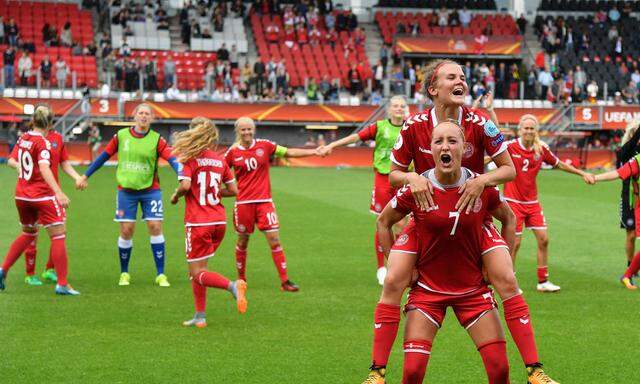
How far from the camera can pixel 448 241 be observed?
5.75m

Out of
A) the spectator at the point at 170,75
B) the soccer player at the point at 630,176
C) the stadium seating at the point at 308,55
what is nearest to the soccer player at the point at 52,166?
the soccer player at the point at 630,176

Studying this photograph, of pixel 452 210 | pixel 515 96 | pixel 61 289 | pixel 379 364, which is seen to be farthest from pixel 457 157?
pixel 515 96

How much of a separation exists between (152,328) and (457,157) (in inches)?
179

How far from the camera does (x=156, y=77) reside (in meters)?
41.3

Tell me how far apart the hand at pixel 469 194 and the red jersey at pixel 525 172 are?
563 centimetres

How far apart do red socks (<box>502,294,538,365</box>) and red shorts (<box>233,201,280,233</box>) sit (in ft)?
19.2

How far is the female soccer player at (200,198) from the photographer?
928 centimetres

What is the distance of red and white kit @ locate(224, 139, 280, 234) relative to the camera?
37.3ft

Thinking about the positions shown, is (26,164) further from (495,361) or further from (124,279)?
(495,361)

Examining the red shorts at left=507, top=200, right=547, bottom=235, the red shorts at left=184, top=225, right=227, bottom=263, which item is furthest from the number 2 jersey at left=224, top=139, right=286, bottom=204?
the red shorts at left=507, top=200, right=547, bottom=235

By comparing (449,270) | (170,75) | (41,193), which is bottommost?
(170,75)

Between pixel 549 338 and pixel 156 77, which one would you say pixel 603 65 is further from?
pixel 549 338

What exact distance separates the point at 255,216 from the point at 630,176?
4457mm

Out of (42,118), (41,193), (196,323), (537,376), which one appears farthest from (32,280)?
(537,376)
